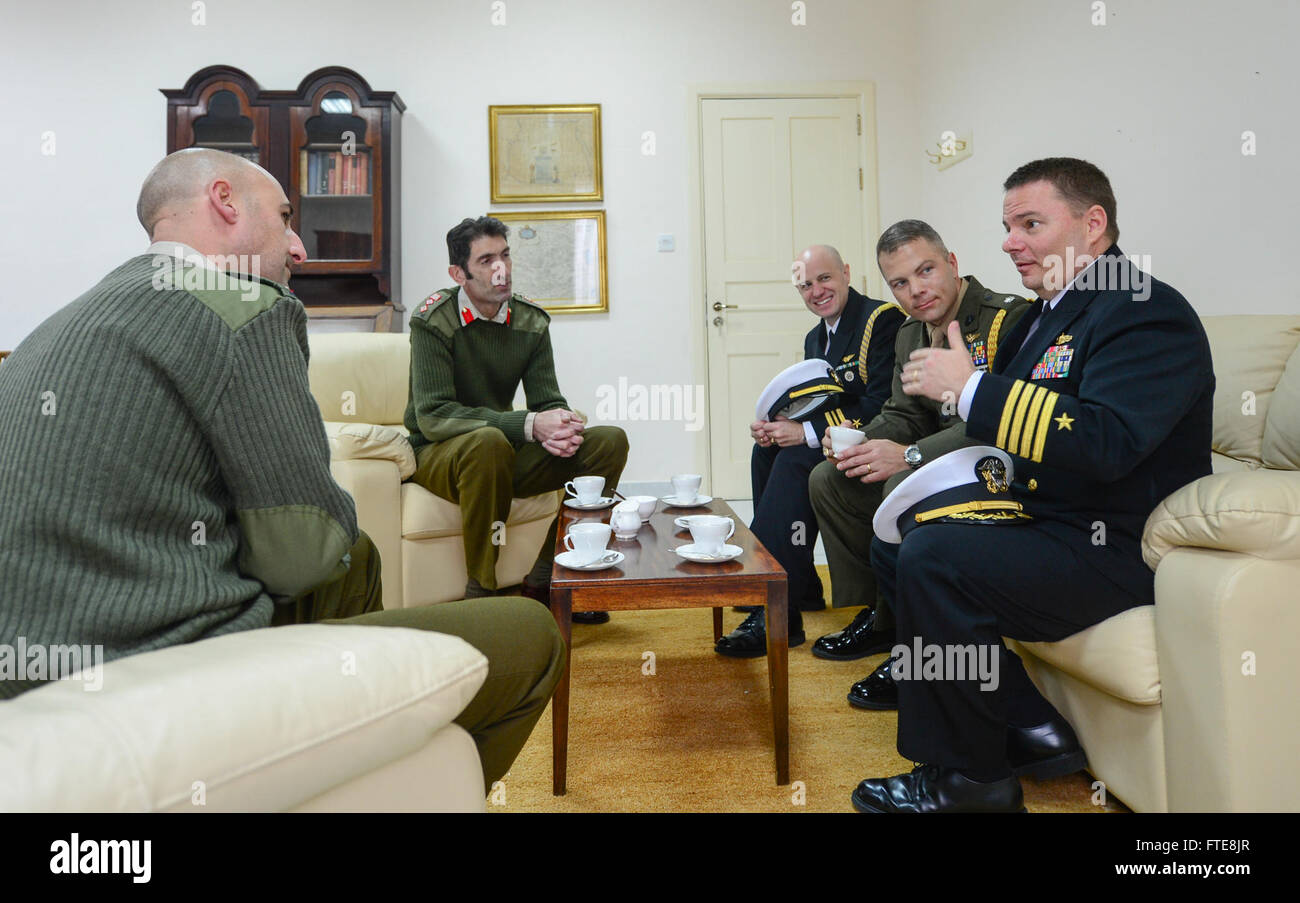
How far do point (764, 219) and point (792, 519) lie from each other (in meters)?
2.53

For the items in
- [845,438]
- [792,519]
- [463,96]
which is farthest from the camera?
[463,96]

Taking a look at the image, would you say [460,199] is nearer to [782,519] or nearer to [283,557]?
[782,519]

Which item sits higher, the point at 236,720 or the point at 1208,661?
the point at 236,720

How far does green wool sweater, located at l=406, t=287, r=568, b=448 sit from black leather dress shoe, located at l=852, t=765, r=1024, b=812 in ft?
5.22

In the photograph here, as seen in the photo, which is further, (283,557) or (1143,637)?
(1143,637)

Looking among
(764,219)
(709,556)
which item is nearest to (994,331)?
(709,556)

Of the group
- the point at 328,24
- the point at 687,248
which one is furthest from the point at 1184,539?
the point at 328,24

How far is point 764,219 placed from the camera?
445 centimetres

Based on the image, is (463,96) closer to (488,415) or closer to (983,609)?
(488,415)

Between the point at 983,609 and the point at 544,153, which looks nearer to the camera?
the point at 983,609

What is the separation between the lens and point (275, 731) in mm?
631

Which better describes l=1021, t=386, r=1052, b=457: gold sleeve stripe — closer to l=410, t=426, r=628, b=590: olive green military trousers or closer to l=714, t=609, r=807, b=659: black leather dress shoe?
l=714, t=609, r=807, b=659: black leather dress shoe
